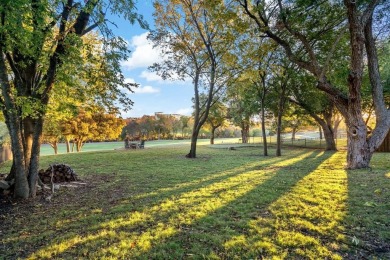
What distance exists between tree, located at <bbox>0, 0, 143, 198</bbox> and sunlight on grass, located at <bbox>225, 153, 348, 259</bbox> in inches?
174

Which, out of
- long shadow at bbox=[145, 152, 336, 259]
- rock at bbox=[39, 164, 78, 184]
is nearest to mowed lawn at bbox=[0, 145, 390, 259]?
long shadow at bbox=[145, 152, 336, 259]

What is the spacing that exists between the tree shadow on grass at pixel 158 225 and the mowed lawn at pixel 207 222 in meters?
0.01

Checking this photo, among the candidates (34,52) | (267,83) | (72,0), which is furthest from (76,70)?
(267,83)

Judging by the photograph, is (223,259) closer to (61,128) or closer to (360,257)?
(360,257)

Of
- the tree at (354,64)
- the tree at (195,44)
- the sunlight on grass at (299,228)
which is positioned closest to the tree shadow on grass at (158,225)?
the sunlight on grass at (299,228)

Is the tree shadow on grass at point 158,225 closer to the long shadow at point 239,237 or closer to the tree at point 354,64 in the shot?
the long shadow at point 239,237

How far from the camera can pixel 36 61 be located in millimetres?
5332

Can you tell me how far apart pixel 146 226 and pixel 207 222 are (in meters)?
0.92

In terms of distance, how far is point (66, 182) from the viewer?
702 cm

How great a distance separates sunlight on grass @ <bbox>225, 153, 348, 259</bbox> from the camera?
9.07ft

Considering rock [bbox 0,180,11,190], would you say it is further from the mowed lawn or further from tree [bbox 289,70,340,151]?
tree [bbox 289,70,340,151]

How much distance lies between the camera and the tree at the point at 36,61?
453 cm

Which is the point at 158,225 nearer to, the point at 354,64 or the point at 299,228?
the point at 299,228

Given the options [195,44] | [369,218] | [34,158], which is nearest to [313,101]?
[195,44]
